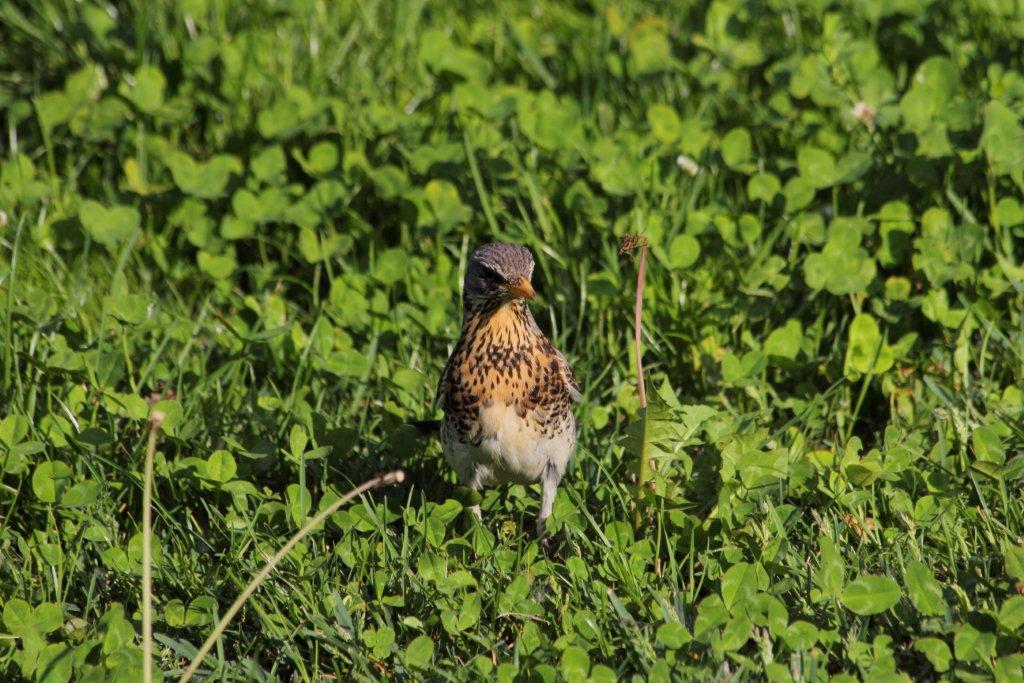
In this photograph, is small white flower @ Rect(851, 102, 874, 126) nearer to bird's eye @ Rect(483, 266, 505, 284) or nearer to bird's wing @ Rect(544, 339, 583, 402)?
bird's wing @ Rect(544, 339, 583, 402)

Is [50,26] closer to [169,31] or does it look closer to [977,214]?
[169,31]

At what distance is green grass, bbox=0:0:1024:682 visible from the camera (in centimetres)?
399

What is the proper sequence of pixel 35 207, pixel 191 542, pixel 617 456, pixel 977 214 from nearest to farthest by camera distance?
1. pixel 191 542
2. pixel 617 456
3. pixel 977 214
4. pixel 35 207

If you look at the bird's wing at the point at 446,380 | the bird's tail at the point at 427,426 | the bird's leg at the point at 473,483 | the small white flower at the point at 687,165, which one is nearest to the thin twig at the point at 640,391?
the bird's leg at the point at 473,483

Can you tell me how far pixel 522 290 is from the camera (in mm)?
4289

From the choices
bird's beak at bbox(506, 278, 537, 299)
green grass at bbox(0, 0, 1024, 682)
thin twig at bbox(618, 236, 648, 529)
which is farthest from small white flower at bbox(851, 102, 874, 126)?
bird's beak at bbox(506, 278, 537, 299)

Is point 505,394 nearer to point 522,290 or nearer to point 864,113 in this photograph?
→ point 522,290

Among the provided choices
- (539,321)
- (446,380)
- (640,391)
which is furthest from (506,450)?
(539,321)

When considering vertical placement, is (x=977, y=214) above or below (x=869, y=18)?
below

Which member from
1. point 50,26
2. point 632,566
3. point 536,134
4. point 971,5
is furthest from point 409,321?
point 971,5

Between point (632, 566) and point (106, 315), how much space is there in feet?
8.14

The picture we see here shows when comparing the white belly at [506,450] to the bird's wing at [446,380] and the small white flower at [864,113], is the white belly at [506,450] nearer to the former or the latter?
the bird's wing at [446,380]

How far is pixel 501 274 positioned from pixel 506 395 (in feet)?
→ 1.37

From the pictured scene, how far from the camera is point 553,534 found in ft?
14.2
